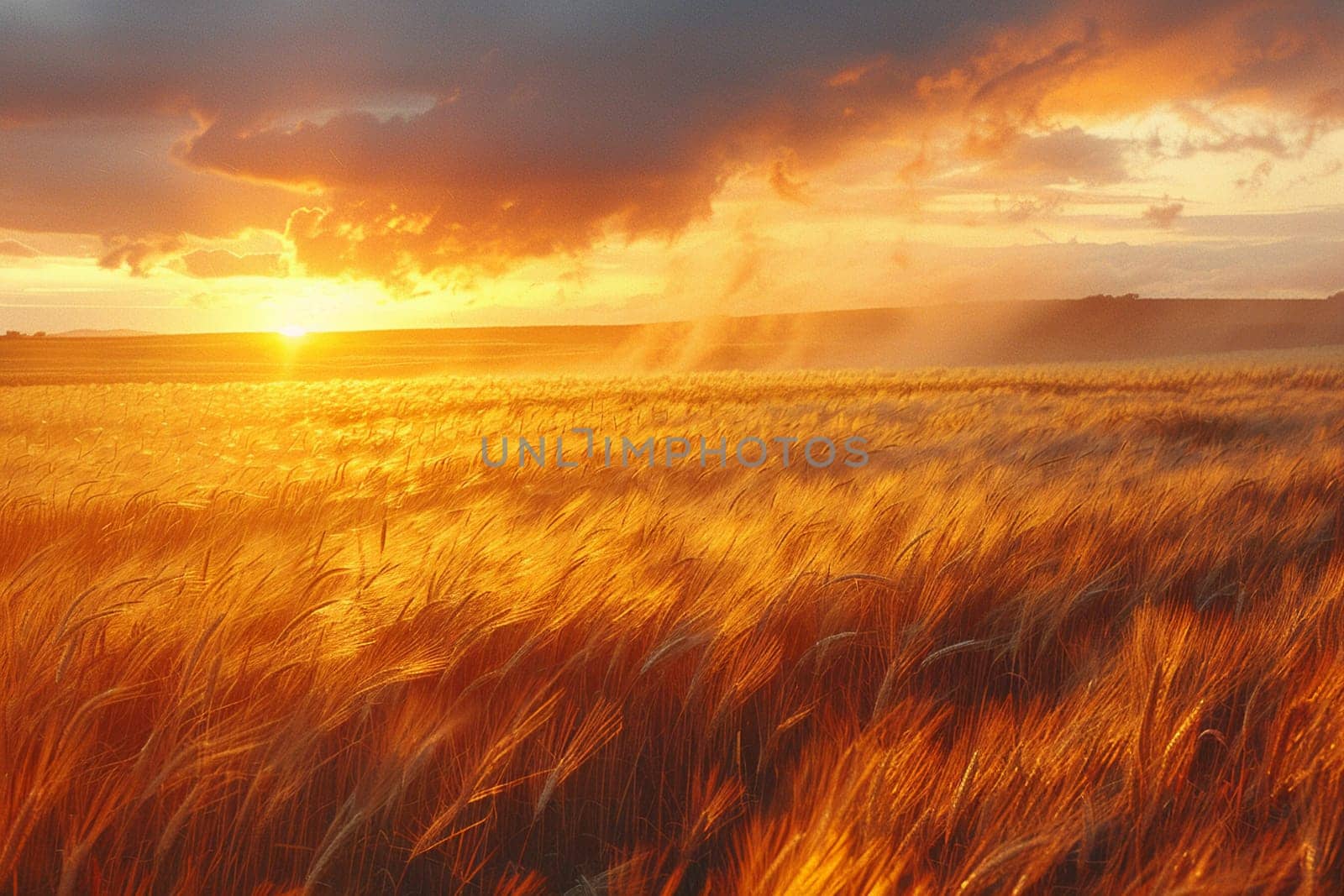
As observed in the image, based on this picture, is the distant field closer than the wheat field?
No

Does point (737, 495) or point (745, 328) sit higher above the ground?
point (745, 328)

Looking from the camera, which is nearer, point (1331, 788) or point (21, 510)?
point (1331, 788)

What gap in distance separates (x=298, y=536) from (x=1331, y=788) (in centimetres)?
270

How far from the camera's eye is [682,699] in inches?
61.0

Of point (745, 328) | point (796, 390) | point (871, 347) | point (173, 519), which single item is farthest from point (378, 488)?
point (745, 328)

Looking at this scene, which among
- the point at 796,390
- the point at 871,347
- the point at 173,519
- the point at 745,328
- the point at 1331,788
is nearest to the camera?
the point at 1331,788

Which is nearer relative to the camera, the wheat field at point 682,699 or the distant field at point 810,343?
the wheat field at point 682,699

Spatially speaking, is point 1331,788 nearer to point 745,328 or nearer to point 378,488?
point 378,488

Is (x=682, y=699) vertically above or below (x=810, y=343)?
below

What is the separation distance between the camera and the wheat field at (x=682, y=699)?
1075 millimetres

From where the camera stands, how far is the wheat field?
1075mm

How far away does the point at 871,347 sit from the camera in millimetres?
60031

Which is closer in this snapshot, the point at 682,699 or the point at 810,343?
the point at 682,699

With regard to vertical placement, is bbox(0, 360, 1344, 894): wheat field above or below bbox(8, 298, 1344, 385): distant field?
below
